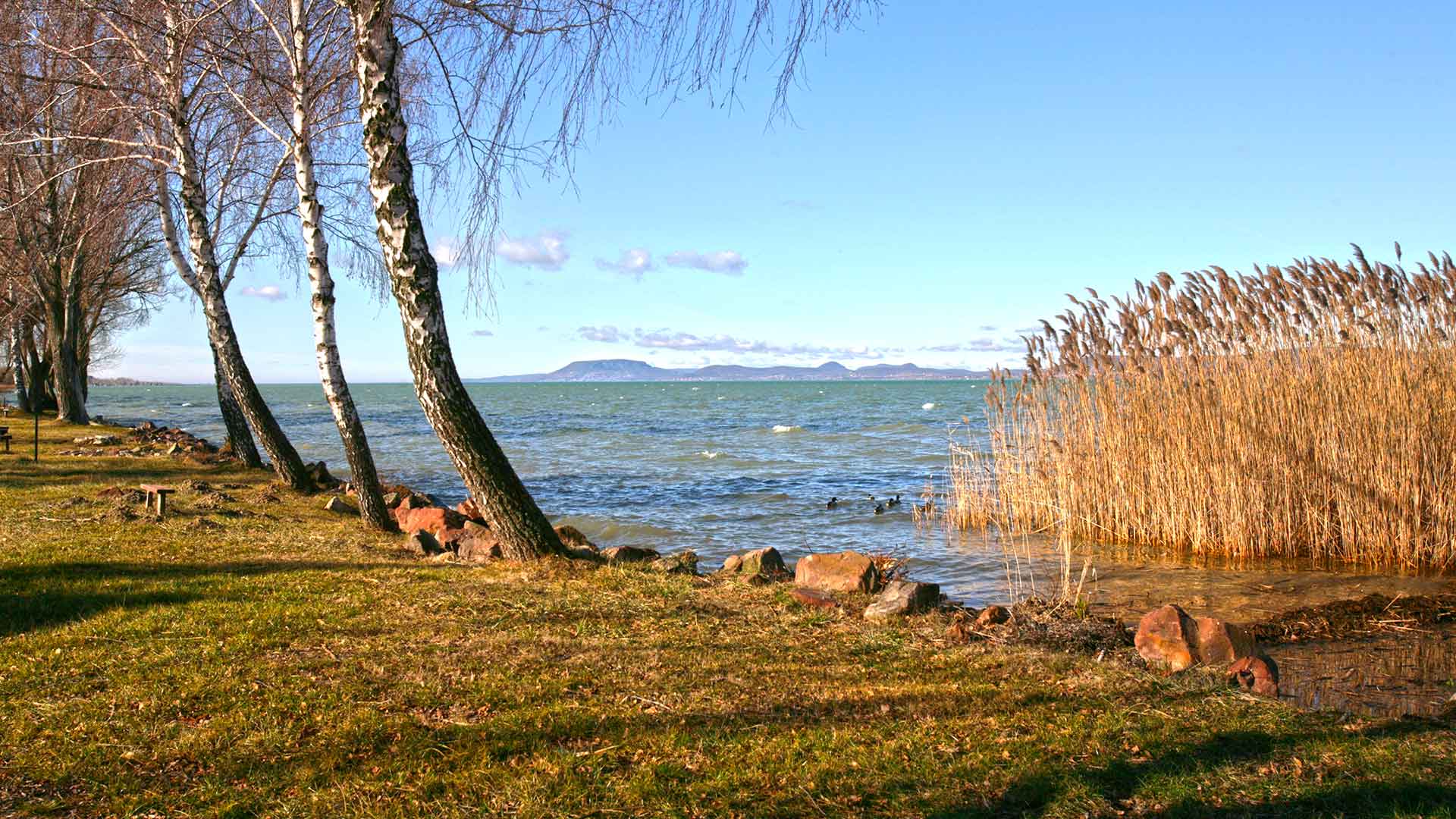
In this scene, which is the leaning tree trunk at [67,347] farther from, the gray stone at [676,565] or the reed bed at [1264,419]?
the reed bed at [1264,419]

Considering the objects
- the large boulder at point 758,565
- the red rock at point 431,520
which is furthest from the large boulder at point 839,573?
the red rock at point 431,520

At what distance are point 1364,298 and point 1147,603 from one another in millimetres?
3815

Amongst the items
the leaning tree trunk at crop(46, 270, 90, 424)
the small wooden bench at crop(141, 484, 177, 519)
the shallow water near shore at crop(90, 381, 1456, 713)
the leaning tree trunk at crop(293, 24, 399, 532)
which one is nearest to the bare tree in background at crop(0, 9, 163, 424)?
the leaning tree trunk at crop(46, 270, 90, 424)

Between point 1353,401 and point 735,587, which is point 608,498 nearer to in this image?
point 735,587

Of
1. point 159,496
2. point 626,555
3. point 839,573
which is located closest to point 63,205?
point 159,496

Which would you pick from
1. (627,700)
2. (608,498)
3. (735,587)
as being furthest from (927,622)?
(608,498)

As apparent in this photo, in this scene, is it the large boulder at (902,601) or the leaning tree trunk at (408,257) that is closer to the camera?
the large boulder at (902,601)

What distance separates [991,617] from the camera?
235 inches

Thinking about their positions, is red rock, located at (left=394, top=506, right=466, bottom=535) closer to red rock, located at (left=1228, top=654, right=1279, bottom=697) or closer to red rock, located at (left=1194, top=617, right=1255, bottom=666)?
red rock, located at (left=1194, top=617, right=1255, bottom=666)

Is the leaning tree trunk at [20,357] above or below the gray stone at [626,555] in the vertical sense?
above

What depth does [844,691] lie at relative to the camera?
4.39 meters

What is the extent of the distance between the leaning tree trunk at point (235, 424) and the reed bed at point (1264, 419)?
11.2m

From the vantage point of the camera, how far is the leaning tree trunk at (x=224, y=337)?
1126cm

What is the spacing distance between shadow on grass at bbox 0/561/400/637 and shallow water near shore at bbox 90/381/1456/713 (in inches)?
183
